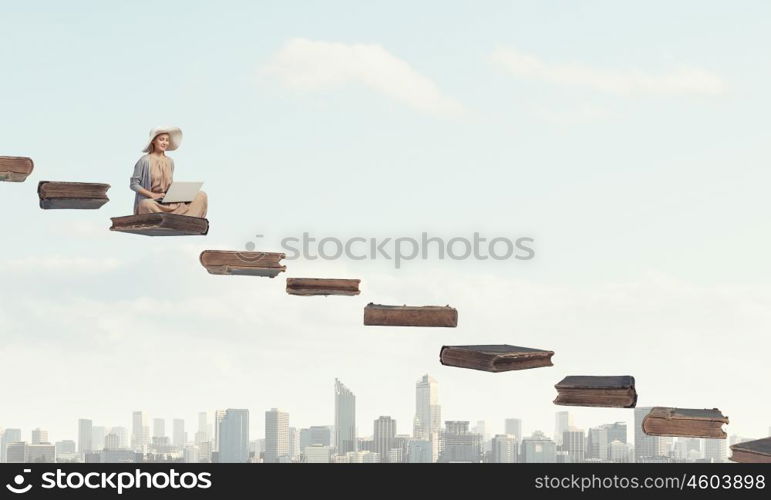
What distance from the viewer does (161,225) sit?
1800 cm

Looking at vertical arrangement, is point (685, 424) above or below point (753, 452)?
above

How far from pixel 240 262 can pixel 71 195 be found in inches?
137

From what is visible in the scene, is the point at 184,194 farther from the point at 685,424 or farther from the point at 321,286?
the point at 685,424

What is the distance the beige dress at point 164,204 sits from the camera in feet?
60.6

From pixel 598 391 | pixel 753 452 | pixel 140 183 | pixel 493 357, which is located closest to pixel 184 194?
pixel 140 183

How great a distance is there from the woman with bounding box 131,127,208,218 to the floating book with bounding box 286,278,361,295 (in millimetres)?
2308

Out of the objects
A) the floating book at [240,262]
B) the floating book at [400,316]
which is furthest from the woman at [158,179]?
the floating book at [400,316]

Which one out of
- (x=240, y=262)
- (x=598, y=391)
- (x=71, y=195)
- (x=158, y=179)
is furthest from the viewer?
(x=158, y=179)

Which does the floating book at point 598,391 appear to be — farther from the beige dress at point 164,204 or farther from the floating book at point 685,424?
the beige dress at point 164,204

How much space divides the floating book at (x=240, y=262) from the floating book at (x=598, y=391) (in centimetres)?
574

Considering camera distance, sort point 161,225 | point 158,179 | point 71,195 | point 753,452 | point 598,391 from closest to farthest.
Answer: point 753,452 → point 598,391 → point 161,225 → point 71,195 → point 158,179

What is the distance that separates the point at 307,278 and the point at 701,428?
24.5 feet

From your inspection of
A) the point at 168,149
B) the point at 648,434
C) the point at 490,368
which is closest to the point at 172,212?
the point at 168,149
